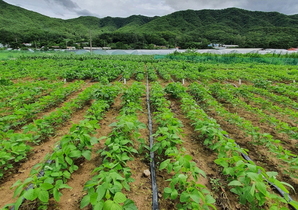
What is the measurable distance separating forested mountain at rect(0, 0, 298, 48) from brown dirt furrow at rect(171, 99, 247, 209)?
153 feet

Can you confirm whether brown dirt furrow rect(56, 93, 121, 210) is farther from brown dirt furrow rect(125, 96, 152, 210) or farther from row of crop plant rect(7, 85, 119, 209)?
brown dirt furrow rect(125, 96, 152, 210)

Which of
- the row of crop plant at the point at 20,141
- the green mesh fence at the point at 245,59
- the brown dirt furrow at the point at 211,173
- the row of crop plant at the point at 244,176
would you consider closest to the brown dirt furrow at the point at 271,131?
the row of crop plant at the point at 244,176

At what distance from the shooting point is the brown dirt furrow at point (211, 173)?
197 cm

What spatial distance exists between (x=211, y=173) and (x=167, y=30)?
75943 mm

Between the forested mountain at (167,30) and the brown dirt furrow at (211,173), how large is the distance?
1842 inches

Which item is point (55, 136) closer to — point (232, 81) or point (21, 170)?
point (21, 170)

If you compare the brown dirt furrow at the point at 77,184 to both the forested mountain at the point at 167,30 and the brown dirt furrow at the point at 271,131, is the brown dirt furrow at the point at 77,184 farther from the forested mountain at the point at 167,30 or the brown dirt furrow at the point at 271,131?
the forested mountain at the point at 167,30

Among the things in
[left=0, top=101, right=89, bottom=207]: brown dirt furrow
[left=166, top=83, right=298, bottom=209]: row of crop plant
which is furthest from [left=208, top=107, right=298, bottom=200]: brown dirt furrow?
[left=0, top=101, right=89, bottom=207]: brown dirt furrow

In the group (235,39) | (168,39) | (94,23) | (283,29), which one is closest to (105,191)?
(235,39)

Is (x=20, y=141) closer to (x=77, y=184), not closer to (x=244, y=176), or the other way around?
(x=77, y=184)

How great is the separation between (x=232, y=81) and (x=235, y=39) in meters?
48.9

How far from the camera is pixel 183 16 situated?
84062mm

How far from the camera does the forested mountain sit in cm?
5084

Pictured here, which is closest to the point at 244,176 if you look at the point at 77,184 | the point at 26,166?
the point at 77,184
